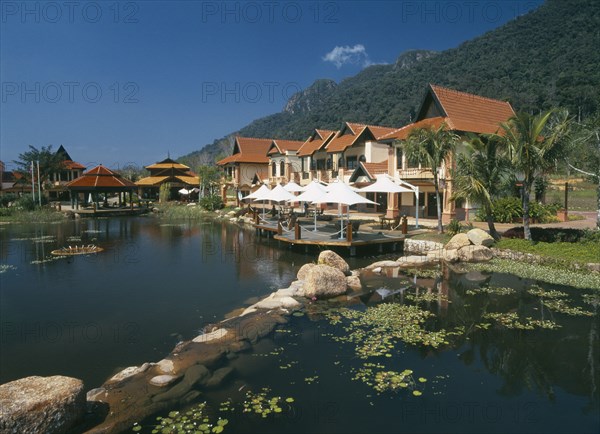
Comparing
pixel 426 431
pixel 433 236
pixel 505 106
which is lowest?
pixel 426 431

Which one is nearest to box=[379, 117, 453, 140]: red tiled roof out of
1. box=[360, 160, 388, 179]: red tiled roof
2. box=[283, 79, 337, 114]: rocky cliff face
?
box=[360, 160, 388, 179]: red tiled roof

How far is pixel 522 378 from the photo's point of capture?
803 centimetres

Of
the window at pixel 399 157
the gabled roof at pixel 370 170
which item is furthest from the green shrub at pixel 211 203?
the window at pixel 399 157

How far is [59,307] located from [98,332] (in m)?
3.32

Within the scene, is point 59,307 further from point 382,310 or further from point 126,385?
point 382,310

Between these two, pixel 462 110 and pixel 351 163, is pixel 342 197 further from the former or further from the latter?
pixel 351 163

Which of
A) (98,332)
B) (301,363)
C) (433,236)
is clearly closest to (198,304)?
(98,332)

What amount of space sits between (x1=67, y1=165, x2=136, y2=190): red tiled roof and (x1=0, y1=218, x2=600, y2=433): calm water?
29.9 m

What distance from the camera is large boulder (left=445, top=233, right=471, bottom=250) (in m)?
19.5

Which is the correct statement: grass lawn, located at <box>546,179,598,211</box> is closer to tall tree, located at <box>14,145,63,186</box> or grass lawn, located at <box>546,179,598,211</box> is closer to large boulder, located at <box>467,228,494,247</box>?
large boulder, located at <box>467,228,494,247</box>

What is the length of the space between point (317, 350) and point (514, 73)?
98787mm

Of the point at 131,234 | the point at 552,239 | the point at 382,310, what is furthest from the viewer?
the point at 131,234

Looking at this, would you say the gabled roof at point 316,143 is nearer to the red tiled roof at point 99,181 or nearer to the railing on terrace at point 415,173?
the railing on terrace at point 415,173

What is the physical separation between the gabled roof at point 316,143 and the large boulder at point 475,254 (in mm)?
24101
